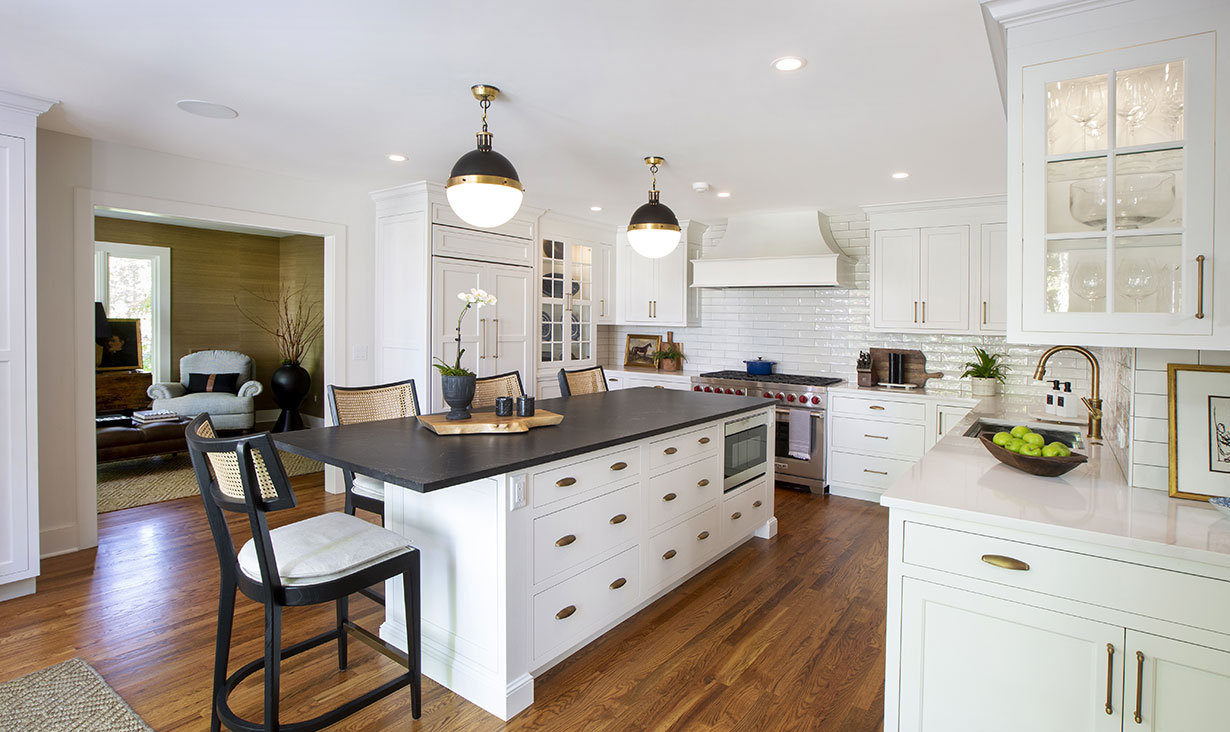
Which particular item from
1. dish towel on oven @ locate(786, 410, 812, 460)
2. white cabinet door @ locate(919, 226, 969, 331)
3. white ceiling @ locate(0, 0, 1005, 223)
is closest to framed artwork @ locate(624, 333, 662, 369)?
dish towel on oven @ locate(786, 410, 812, 460)

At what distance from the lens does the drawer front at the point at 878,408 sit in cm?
484

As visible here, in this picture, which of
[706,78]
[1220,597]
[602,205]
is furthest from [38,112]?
[1220,597]

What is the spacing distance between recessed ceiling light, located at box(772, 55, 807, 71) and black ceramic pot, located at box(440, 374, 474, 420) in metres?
1.84

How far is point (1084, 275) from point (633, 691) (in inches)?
79.5

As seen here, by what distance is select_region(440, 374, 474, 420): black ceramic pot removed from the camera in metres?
2.97

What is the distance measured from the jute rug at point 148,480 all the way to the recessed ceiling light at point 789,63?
3746 millimetres

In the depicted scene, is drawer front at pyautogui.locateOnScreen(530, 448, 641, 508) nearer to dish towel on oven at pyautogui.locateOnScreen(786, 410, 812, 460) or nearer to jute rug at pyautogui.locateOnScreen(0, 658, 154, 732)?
jute rug at pyautogui.locateOnScreen(0, 658, 154, 732)

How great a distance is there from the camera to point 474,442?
8.48 feet

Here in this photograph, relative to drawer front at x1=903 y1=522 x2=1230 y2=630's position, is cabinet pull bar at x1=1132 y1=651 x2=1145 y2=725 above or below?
below

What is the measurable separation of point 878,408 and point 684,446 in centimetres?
243

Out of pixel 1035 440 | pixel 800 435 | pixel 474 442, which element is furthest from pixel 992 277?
pixel 474 442

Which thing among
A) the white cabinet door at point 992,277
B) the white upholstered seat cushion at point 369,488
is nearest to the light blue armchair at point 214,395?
the white upholstered seat cushion at point 369,488

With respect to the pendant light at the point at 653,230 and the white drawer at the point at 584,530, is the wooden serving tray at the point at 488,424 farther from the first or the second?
the pendant light at the point at 653,230

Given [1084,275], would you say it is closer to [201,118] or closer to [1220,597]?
[1220,597]
